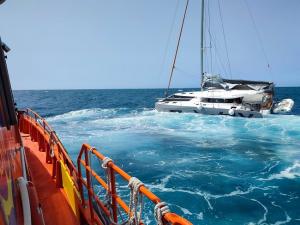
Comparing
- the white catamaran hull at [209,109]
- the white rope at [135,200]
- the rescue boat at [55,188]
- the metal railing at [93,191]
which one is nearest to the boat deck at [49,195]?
the rescue boat at [55,188]

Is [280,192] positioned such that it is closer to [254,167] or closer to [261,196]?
[261,196]

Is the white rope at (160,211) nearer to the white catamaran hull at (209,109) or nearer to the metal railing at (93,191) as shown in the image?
the metal railing at (93,191)

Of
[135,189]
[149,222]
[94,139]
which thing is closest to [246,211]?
[149,222]

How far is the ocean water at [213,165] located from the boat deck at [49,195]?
130 inches

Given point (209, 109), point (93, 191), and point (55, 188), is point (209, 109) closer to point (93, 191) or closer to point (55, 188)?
point (55, 188)

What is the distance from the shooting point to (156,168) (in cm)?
1234

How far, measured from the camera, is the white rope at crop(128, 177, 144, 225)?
2.79 meters

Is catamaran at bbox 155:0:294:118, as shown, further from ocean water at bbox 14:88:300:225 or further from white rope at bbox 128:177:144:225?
white rope at bbox 128:177:144:225

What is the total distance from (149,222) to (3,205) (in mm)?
6591

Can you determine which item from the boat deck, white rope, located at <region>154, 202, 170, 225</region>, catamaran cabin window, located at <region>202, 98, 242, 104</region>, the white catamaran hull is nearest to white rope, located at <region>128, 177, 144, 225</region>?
white rope, located at <region>154, 202, 170, 225</region>

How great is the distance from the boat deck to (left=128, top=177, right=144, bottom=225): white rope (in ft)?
6.77

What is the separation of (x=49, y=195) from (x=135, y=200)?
3.47 meters

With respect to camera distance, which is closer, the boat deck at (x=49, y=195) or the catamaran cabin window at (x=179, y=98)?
the boat deck at (x=49, y=195)

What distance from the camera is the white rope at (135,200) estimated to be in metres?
2.79
